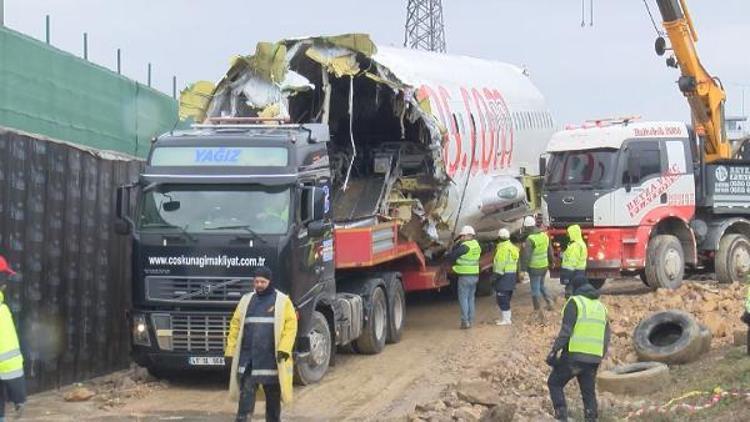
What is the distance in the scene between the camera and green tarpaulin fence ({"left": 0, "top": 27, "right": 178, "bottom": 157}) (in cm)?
1233

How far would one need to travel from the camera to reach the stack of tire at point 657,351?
11.4m

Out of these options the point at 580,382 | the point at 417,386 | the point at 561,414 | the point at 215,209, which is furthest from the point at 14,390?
the point at 417,386

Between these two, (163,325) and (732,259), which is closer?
(163,325)

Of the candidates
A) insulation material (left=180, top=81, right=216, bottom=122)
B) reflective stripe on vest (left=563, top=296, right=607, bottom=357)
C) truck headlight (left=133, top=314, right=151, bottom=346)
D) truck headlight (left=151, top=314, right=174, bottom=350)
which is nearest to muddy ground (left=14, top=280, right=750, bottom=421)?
truck headlight (left=133, top=314, right=151, bottom=346)

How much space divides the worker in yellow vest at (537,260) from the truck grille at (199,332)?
7463 millimetres

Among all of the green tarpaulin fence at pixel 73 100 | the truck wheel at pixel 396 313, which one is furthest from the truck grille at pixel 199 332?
the truck wheel at pixel 396 313

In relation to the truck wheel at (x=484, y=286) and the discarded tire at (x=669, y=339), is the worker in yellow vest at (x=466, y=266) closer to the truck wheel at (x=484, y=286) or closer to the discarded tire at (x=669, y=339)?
the discarded tire at (x=669, y=339)

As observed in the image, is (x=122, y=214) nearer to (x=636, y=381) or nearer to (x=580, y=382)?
(x=580, y=382)

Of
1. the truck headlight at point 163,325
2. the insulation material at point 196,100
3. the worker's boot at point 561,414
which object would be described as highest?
the insulation material at point 196,100

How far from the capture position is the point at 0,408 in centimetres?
796

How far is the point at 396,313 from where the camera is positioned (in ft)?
49.3

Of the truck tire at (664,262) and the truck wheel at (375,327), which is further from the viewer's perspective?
the truck tire at (664,262)

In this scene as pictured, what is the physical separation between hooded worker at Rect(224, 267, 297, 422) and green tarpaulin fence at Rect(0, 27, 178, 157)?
495 centimetres

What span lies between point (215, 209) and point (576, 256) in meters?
7.58
